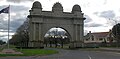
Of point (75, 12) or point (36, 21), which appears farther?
point (75, 12)

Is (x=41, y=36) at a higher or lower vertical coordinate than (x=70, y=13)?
lower

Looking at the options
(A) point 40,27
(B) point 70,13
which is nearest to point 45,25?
(A) point 40,27

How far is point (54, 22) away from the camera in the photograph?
78.2 metres

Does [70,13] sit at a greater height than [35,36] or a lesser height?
greater

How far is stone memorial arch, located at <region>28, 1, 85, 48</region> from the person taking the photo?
2975 inches

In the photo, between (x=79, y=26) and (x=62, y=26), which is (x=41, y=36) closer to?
(x=62, y=26)

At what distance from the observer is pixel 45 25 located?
255 ft

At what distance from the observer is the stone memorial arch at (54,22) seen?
7556cm

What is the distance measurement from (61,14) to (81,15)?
7358 millimetres

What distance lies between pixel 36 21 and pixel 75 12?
13.4 metres

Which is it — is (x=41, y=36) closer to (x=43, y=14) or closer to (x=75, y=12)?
(x=43, y=14)

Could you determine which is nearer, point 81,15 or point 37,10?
point 37,10

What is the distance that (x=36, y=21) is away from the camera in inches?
3014

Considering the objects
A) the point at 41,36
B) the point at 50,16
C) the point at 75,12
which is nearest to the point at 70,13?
the point at 75,12
